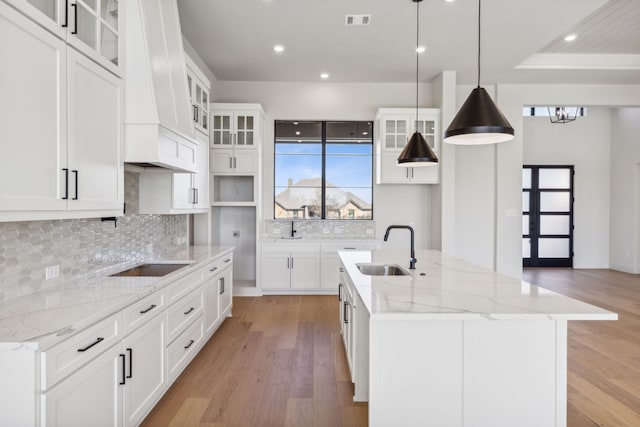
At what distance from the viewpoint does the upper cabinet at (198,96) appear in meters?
3.58

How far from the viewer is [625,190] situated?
7.06 metres

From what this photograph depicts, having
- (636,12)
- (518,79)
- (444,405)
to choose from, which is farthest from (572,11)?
(444,405)

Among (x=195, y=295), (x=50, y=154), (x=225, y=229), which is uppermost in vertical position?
(x=50, y=154)

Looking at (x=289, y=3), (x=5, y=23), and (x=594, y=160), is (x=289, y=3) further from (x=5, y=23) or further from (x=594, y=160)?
(x=594, y=160)

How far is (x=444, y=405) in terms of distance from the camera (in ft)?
5.59

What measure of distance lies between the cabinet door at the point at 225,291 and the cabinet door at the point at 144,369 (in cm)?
140

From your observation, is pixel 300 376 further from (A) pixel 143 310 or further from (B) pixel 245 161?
(B) pixel 245 161

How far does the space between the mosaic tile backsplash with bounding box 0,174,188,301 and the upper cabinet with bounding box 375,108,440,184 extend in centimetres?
315

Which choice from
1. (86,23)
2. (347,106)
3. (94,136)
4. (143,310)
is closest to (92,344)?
(143,310)

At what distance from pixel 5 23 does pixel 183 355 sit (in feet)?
7.45

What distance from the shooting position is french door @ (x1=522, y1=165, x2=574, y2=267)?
300 inches

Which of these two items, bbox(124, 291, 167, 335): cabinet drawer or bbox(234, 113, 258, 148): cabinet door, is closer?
bbox(124, 291, 167, 335): cabinet drawer

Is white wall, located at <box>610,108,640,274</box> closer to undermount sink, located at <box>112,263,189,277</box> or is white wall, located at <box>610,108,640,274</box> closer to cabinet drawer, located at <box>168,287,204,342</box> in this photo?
cabinet drawer, located at <box>168,287,204,342</box>

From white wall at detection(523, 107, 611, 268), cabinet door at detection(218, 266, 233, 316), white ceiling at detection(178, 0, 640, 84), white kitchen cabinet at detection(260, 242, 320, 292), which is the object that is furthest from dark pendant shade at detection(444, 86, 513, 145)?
white wall at detection(523, 107, 611, 268)
